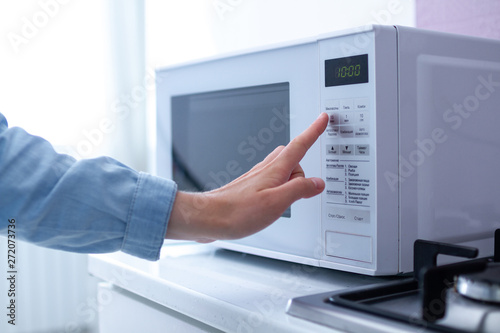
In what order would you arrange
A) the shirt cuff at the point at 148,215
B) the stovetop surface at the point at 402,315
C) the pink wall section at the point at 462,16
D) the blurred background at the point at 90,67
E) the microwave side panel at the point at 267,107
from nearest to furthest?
the stovetop surface at the point at 402,315 < the shirt cuff at the point at 148,215 < the microwave side panel at the point at 267,107 < the pink wall section at the point at 462,16 < the blurred background at the point at 90,67

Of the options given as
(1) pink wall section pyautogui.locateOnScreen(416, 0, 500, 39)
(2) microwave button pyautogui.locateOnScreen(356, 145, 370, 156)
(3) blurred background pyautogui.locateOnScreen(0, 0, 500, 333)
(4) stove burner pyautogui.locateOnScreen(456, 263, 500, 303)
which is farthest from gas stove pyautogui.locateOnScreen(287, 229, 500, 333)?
(3) blurred background pyautogui.locateOnScreen(0, 0, 500, 333)

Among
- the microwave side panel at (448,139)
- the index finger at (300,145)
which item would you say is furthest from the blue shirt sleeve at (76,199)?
the microwave side panel at (448,139)

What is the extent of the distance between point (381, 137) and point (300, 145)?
3.4 inches

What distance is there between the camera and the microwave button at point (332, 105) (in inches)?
23.5

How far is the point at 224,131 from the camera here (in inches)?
30.9

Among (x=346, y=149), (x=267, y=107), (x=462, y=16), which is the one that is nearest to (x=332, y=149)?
(x=346, y=149)

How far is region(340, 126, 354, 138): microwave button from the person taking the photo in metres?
0.58

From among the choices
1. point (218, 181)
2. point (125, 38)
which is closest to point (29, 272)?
point (125, 38)

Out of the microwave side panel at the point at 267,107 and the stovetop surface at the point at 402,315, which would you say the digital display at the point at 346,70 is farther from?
the stovetop surface at the point at 402,315

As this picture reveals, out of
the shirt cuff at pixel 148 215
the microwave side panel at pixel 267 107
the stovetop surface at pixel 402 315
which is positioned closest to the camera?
the stovetop surface at pixel 402 315

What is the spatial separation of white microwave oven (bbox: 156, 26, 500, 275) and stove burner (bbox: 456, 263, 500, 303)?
104 mm

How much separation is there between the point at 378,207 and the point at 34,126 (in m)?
1.12

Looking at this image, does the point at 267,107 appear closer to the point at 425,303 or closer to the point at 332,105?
the point at 332,105

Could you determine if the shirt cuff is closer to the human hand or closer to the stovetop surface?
the human hand
